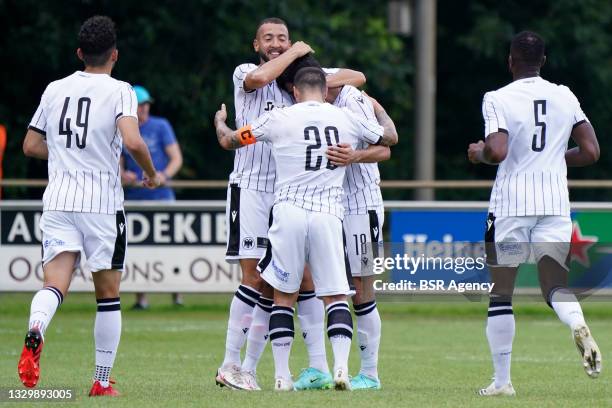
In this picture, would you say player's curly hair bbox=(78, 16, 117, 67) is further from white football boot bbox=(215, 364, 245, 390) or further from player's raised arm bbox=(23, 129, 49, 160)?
white football boot bbox=(215, 364, 245, 390)

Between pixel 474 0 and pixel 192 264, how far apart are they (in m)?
14.2

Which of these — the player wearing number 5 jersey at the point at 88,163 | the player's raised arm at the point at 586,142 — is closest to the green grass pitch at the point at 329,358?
the player wearing number 5 jersey at the point at 88,163

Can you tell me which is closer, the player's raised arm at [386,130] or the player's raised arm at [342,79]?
the player's raised arm at [386,130]

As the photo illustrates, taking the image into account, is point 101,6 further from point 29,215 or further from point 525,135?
point 525,135

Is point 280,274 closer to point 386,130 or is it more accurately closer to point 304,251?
point 304,251

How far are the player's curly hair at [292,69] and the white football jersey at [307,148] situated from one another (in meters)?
0.44

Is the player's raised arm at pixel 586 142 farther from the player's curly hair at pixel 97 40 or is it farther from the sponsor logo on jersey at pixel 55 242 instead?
the sponsor logo on jersey at pixel 55 242

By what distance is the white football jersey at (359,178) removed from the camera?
9.76 m

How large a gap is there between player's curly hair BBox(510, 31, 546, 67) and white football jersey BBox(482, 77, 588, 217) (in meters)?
0.12

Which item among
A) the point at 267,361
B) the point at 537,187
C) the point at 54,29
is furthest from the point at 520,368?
the point at 54,29

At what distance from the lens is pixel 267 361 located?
40.3 feet

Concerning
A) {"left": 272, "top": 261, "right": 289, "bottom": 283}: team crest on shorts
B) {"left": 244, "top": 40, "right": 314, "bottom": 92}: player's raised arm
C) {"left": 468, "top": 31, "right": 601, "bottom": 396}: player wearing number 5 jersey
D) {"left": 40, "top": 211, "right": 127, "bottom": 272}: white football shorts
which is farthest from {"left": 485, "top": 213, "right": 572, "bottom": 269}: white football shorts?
{"left": 40, "top": 211, "right": 127, "bottom": 272}: white football shorts

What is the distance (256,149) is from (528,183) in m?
1.89

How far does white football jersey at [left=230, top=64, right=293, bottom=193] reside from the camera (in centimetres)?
987
